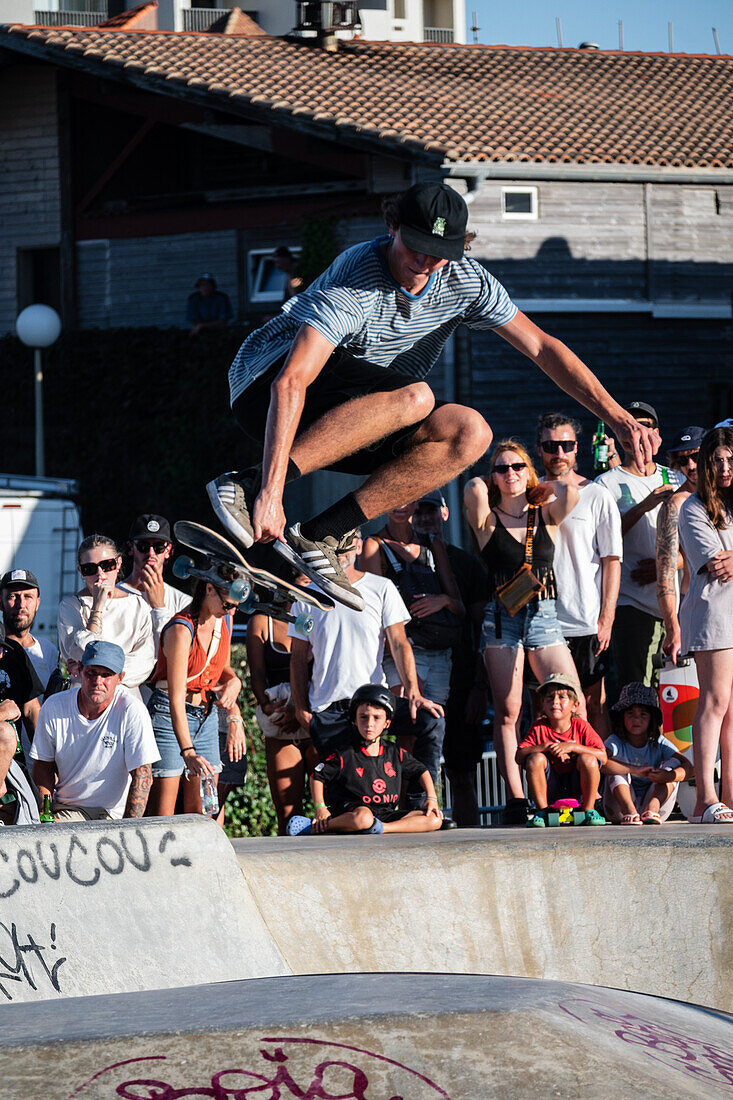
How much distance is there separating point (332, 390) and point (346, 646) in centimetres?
207

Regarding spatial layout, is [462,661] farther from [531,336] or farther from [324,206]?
[324,206]

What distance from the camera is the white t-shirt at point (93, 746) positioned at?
6.34 meters

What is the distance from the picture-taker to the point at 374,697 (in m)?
6.62

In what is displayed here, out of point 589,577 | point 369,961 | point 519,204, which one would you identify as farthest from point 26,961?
point 519,204

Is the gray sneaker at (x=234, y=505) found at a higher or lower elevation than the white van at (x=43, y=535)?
higher

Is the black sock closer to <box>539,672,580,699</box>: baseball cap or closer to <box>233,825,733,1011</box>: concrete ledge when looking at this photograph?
<box>233,825,733,1011</box>: concrete ledge

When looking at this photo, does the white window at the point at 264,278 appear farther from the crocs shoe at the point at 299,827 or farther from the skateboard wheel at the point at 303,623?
the skateboard wheel at the point at 303,623

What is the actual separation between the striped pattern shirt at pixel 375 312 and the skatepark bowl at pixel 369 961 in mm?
1927

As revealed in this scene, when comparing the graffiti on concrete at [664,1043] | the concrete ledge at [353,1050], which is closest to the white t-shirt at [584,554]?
the graffiti on concrete at [664,1043]

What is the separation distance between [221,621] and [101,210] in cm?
1793

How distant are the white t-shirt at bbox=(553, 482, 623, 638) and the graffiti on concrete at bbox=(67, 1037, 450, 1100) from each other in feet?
15.6

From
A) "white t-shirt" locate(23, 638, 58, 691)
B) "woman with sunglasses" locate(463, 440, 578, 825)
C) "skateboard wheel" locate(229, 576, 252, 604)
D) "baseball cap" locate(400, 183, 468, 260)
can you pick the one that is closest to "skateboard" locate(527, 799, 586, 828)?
"woman with sunglasses" locate(463, 440, 578, 825)

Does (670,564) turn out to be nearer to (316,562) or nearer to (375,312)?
(316,562)

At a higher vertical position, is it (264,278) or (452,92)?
(452,92)
